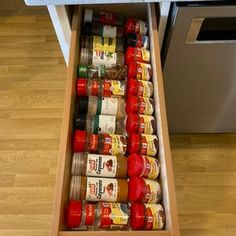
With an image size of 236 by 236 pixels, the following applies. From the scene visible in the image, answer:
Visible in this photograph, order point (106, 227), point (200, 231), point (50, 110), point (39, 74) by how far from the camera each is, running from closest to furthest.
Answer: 1. point (106, 227)
2. point (200, 231)
3. point (50, 110)
4. point (39, 74)

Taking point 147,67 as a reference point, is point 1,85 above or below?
above

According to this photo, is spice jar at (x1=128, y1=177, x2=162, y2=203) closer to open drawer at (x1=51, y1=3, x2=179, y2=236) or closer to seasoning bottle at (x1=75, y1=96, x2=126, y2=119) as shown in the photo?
open drawer at (x1=51, y1=3, x2=179, y2=236)

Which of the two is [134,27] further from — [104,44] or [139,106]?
[139,106]

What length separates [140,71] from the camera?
2.61 ft

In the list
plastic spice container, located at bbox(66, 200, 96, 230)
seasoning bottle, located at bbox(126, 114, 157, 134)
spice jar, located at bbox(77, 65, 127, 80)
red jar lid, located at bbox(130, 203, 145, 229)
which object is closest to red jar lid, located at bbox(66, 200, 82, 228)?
plastic spice container, located at bbox(66, 200, 96, 230)

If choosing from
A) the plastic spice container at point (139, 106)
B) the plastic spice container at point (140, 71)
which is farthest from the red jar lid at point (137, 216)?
the plastic spice container at point (140, 71)

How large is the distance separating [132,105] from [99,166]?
0.19 meters

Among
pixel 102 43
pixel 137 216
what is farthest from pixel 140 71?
pixel 137 216

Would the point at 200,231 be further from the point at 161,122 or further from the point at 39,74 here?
the point at 39,74

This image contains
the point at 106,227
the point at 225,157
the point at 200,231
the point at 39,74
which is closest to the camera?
the point at 106,227

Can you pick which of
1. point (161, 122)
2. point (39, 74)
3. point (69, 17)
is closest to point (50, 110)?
point (39, 74)

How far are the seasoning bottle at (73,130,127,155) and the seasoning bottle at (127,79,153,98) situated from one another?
142mm

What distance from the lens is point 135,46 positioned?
86cm

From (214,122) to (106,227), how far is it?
0.76 m
